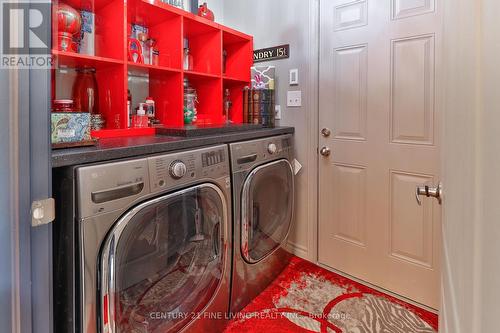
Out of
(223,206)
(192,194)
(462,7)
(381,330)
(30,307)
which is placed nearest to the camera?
(462,7)

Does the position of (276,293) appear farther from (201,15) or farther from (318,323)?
(201,15)

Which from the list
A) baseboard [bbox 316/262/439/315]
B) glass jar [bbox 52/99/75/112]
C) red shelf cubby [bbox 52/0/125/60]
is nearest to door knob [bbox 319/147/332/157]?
baseboard [bbox 316/262/439/315]

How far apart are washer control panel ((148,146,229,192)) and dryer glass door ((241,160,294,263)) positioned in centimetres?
23

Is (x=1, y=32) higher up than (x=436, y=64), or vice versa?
(x=436, y=64)

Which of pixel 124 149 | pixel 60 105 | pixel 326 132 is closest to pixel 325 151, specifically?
pixel 326 132

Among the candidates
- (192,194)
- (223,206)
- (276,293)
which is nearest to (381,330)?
(276,293)

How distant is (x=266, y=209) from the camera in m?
1.88

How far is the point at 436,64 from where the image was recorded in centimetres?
161

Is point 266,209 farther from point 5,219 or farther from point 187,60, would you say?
point 5,219

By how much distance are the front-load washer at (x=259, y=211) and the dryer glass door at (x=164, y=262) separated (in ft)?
0.52

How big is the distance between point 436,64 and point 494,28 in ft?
5.01

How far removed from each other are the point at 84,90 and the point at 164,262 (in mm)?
979

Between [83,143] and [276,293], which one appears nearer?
[83,143]

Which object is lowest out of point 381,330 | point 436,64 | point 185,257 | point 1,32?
point 381,330
